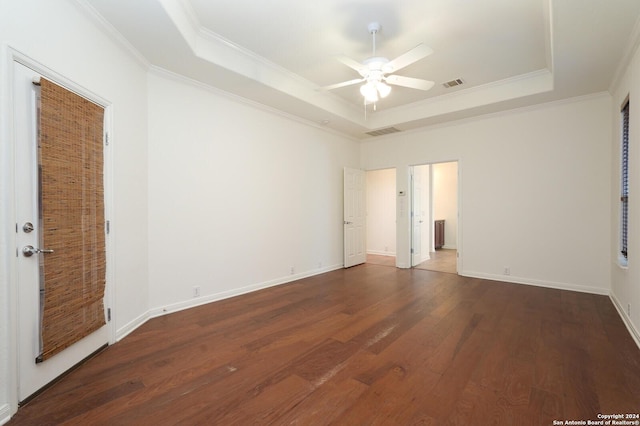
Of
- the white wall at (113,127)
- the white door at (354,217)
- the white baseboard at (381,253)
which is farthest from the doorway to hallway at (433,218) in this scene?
the white wall at (113,127)

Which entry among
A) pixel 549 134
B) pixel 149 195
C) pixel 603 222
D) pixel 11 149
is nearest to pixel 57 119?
pixel 11 149

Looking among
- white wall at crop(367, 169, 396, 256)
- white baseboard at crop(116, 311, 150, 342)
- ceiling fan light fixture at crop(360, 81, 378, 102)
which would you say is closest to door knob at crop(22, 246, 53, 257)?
white baseboard at crop(116, 311, 150, 342)

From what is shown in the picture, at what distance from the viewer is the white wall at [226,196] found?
356 centimetres

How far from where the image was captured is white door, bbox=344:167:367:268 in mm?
6332

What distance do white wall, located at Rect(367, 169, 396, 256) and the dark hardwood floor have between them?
414cm

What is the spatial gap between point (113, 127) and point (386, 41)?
308cm

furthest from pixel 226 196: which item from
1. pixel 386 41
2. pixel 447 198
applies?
pixel 447 198

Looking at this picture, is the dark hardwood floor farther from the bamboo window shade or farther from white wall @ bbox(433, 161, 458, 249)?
white wall @ bbox(433, 161, 458, 249)

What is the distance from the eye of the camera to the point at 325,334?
9.77 feet

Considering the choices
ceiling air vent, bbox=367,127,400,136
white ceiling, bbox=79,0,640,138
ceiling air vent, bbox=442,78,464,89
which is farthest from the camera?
ceiling air vent, bbox=367,127,400,136

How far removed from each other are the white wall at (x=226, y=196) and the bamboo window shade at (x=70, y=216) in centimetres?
85

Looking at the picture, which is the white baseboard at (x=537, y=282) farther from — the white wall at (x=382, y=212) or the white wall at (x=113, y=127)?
the white wall at (x=113, y=127)

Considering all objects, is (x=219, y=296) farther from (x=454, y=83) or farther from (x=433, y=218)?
(x=433, y=218)

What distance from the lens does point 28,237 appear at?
77.2 inches
